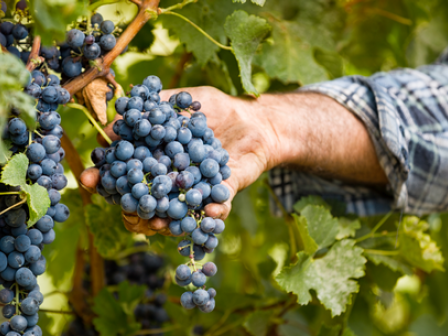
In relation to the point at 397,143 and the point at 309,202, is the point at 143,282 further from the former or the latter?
the point at 397,143

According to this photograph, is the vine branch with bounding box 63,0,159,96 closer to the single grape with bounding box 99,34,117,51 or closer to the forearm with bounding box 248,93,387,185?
the single grape with bounding box 99,34,117,51

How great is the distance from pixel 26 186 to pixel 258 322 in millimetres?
697

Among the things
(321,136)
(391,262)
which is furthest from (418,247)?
(321,136)

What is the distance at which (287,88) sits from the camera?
48.3 inches

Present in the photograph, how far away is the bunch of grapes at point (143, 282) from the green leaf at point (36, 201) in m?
0.63

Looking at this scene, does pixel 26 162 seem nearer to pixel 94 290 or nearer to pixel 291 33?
pixel 94 290

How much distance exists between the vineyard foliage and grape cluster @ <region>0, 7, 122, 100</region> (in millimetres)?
39

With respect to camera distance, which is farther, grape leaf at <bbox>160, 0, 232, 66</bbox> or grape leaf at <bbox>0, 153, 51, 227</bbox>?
grape leaf at <bbox>160, 0, 232, 66</bbox>

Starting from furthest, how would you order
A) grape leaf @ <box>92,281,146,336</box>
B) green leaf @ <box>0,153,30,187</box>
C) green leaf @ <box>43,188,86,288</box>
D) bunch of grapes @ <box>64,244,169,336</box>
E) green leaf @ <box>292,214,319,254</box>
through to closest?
1. green leaf @ <box>43,188,86,288</box>
2. bunch of grapes @ <box>64,244,169,336</box>
3. grape leaf @ <box>92,281,146,336</box>
4. green leaf @ <box>292,214,319,254</box>
5. green leaf @ <box>0,153,30,187</box>

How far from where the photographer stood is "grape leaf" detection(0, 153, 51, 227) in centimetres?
57

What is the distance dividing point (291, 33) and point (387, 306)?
0.79 m

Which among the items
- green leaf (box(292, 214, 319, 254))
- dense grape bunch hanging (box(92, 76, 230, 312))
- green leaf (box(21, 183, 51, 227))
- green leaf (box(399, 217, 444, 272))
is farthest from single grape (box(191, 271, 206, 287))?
green leaf (box(399, 217, 444, 272))

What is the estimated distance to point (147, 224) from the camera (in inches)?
27.7

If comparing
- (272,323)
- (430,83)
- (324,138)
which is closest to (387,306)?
(272,323)
